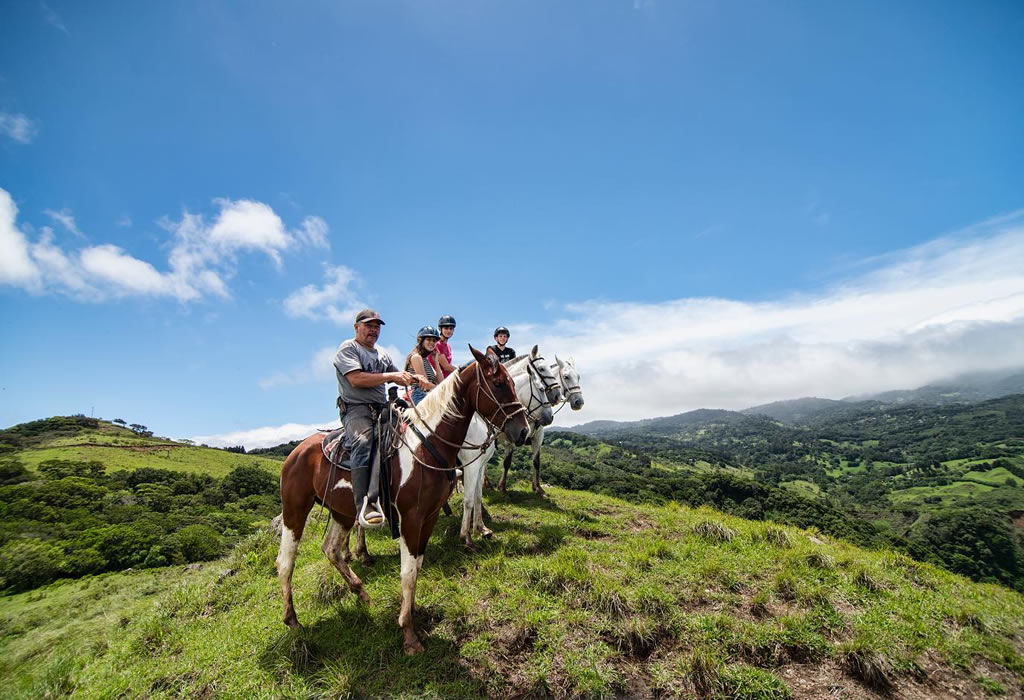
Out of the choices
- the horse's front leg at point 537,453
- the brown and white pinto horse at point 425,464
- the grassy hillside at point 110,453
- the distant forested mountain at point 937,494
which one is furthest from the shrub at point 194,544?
the distant forested mountain at point 937,494

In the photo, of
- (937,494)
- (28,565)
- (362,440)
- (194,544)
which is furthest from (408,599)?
(937,494)

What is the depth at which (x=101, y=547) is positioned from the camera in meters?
41.8

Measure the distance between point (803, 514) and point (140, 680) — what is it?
6635cm

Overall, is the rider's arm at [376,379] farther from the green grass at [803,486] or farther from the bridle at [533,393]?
the green grass at [803,486]

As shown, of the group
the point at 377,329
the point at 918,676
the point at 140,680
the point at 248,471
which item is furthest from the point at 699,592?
the point at 248,471

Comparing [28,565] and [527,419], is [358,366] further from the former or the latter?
[28,565]

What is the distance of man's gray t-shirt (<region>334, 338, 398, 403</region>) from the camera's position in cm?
536

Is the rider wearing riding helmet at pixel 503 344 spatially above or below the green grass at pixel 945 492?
above

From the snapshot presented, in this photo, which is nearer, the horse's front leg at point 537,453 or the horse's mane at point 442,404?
the horse's mane at point 442,404

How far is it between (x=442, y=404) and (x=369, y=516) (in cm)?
165

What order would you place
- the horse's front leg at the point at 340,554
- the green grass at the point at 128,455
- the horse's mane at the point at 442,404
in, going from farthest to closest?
the green grass at the point at 128,455, the horse's front leg at the point at 340,554, the horse's mane at the point at 442,404

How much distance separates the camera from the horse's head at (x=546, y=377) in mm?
8648

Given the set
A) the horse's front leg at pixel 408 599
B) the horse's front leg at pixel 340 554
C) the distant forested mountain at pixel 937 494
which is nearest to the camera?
the horse's front leg at pixel 408 599

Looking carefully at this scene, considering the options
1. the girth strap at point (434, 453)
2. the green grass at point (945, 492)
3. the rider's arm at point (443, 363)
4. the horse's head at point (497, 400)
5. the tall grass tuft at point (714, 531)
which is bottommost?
the green grass at point (945, 492)
